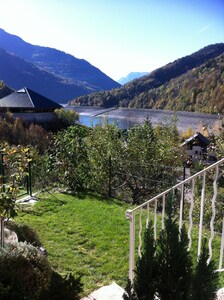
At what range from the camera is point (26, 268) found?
103 inches

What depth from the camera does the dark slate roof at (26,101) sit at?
3544cm

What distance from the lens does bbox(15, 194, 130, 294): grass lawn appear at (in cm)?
348

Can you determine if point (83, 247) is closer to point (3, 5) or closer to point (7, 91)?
point (3, 5)

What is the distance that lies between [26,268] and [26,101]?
35.5 m

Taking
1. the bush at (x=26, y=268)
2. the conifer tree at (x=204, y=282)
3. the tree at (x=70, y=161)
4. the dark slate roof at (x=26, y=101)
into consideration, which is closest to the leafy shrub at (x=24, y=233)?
the bush at (x=26, y=268)

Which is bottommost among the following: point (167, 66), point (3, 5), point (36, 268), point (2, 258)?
point (36, 268)

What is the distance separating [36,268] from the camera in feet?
8.84

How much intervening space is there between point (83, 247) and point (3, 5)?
354 cm

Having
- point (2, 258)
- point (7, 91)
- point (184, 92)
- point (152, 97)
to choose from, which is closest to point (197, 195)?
point (2, 258)

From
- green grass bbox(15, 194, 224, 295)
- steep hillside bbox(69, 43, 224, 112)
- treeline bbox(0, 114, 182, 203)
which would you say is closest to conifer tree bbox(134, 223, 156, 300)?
green grass bbox(15, 194, 224, 295)

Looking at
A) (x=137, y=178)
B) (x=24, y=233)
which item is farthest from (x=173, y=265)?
(x=137, y=178)

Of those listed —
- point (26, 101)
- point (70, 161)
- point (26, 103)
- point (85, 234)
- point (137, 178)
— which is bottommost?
point (85, 234)

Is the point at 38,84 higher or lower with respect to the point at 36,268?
higher

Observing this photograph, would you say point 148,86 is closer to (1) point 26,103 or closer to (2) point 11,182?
(1) point 26,103
